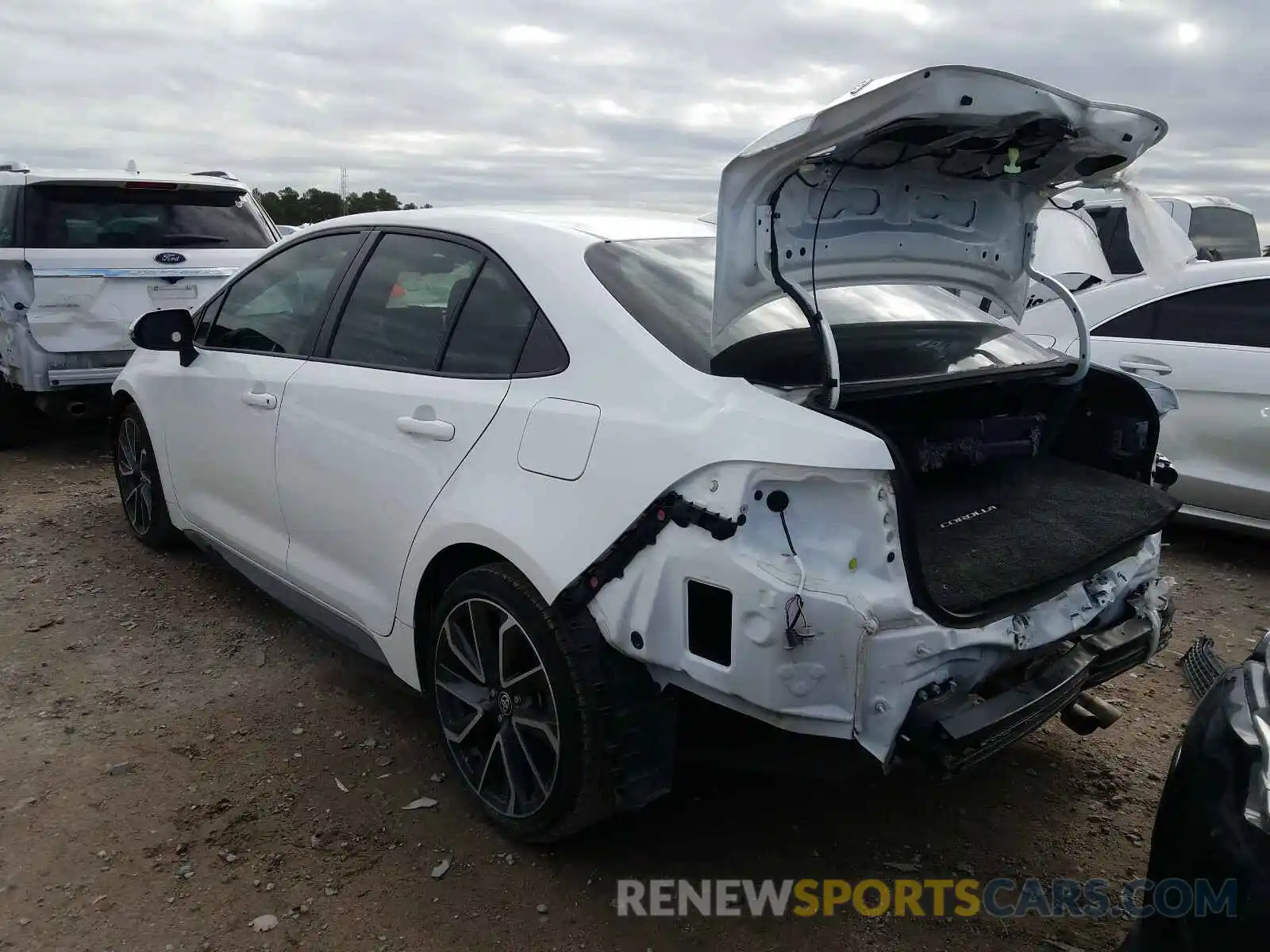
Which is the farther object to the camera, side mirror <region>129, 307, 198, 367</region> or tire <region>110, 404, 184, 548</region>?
tire <region>110, 404, 184, 548</region>

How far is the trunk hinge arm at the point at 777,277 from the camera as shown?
2.39 m

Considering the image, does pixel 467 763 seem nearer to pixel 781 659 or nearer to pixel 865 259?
pixel 781 659

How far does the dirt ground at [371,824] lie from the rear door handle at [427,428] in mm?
1050

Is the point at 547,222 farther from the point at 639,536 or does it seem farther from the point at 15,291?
the point at 15,291

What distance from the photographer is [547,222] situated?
9.80ft

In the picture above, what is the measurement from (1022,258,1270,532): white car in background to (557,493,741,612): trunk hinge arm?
3.28m

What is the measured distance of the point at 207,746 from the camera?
11.0 ft

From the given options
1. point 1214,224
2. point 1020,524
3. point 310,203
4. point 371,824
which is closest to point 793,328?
point 1020,524

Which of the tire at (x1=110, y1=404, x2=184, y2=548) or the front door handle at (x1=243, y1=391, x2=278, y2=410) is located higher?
the front door handle at (x1=243, y1=391, x2=278, y2=410)

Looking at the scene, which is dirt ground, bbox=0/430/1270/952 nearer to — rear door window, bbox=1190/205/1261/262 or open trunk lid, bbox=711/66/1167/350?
open trunk lid, bbox=711/66/1167/350

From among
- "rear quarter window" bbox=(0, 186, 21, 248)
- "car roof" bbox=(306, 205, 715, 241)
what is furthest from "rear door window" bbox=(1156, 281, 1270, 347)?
"rear quarter window" bbox=(0, 186, 21, 248)

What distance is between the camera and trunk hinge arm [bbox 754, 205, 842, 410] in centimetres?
239

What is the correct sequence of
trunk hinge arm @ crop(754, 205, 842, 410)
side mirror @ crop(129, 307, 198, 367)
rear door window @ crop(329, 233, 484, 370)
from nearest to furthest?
1. trunk hinge arm @ crop(754, 205, 842, 410)
2. rear door window @ crop(329, 233, 484, 370)
3. side mirror @ crop(129, 307, 198, 367)

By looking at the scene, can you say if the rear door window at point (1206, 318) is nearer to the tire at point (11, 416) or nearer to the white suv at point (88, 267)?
A: the white suv at point (88, 267)
